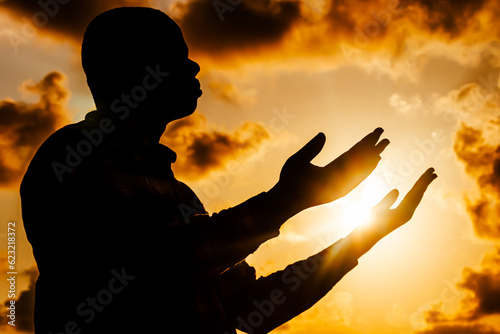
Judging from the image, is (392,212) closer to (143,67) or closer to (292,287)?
(292,287)

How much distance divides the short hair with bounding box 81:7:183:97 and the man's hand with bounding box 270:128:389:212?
6.11 ft

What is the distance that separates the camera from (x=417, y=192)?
4.26 m

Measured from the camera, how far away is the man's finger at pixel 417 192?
13.9 ft

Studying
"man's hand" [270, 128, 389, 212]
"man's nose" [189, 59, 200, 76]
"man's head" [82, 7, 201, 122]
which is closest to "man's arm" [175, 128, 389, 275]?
"man's hand" [270, 128, 389, 212]

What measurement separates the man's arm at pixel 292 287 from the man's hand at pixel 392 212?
0.05ft

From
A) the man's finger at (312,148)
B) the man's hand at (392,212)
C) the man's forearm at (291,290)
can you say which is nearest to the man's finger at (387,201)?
the man's hand at (392,212)

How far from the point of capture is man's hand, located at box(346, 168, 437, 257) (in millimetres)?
4215

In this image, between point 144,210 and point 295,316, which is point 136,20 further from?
point 295,316

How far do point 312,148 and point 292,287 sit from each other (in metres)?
1.94

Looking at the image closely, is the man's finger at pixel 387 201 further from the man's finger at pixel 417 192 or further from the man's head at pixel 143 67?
the man's head at pixel 143 67

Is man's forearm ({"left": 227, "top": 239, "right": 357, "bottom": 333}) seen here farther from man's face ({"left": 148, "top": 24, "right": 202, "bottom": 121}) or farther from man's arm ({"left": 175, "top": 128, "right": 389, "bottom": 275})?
man's face ({"left": 148, "top": 24, "right": 202, "bottom": 121})

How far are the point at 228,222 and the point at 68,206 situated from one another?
1151 mm

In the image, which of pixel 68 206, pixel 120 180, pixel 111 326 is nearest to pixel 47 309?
pixel 111 326

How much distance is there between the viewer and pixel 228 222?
340 centimetres
